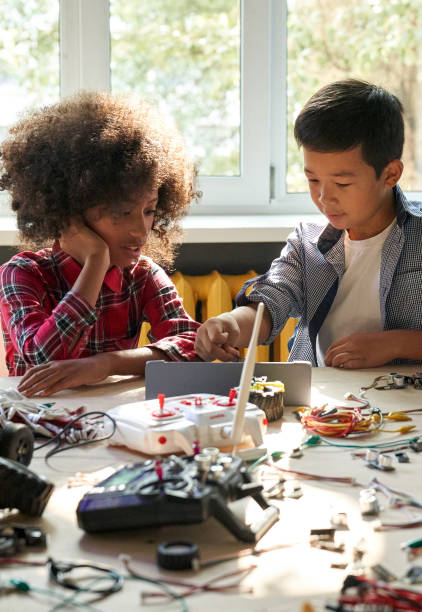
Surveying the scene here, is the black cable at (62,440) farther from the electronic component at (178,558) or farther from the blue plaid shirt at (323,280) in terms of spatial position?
the blue plaid shirt at (323,280)

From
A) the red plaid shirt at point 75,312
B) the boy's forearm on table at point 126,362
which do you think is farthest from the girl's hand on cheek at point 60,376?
the red plaid shirt at point 75,312

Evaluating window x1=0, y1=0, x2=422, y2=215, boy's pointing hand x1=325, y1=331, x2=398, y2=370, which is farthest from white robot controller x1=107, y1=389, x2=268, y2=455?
window x1=0, y1=0, x2=422, y2=215

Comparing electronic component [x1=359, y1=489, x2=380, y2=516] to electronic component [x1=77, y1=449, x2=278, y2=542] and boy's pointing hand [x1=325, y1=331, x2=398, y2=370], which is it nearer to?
electronic component [x1=77, y1=449, x2=278, y2=542]

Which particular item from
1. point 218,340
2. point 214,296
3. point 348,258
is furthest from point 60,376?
point 214,296

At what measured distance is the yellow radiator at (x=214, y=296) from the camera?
2.36m

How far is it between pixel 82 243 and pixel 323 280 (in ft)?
1.79

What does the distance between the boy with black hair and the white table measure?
493mm

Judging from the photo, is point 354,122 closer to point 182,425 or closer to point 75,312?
point 75,312

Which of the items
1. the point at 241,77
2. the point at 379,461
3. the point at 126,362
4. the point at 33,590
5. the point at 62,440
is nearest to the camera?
the point at 33,590

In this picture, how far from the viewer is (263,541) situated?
2.14 ft

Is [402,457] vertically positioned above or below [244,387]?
below

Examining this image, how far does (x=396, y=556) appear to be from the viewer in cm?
61

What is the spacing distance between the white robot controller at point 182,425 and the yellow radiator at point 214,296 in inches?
56.0

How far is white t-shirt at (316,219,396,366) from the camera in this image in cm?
165
